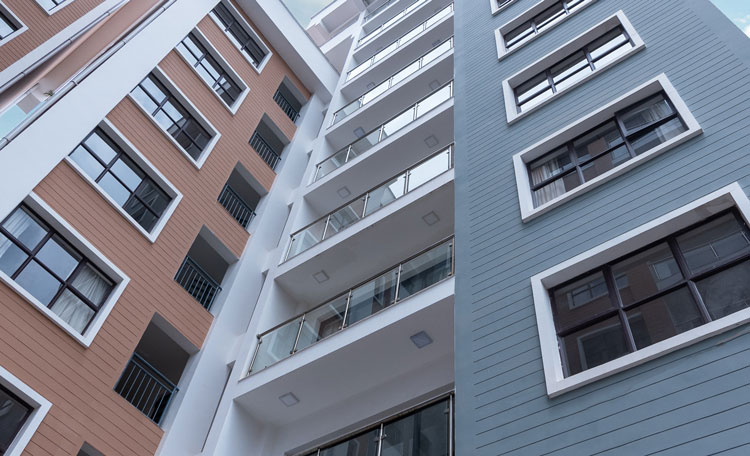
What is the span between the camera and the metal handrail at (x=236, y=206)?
58.3ft

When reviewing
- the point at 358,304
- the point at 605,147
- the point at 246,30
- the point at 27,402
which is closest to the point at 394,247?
the point at 358,304

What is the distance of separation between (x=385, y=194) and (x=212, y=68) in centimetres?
840

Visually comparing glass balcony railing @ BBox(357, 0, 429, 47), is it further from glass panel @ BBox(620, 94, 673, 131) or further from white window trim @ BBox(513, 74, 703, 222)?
glass panel @ BBox(620, 94, 673, 131)

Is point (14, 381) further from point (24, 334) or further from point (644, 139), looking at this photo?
point (644, 139)

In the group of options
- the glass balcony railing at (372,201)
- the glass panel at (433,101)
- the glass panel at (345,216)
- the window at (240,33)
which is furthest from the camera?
the window at (240,33)

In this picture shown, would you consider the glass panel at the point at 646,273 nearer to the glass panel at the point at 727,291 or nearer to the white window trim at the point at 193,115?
the glass panel at the point at 727,291

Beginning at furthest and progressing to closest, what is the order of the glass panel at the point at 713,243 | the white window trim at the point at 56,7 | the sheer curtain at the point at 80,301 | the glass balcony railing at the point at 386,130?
1. the white window trim at the point at 56,7
2. the glass balcony railing at the point at 386,130
3. the sheer curtain at the point at 80,301
4. the glass panel at the point at 713,243

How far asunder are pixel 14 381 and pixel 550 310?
8.77 m

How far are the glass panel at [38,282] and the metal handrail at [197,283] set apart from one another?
11.2ft

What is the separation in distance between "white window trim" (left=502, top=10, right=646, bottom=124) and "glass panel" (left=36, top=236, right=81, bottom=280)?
31.0ft

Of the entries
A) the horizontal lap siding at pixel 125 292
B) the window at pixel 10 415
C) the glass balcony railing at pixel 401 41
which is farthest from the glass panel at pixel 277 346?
the glass balcony railing at pixel 401 41

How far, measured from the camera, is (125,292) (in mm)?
13055

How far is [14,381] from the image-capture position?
1025cm

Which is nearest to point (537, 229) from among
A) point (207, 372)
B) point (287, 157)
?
point (207, 372)
